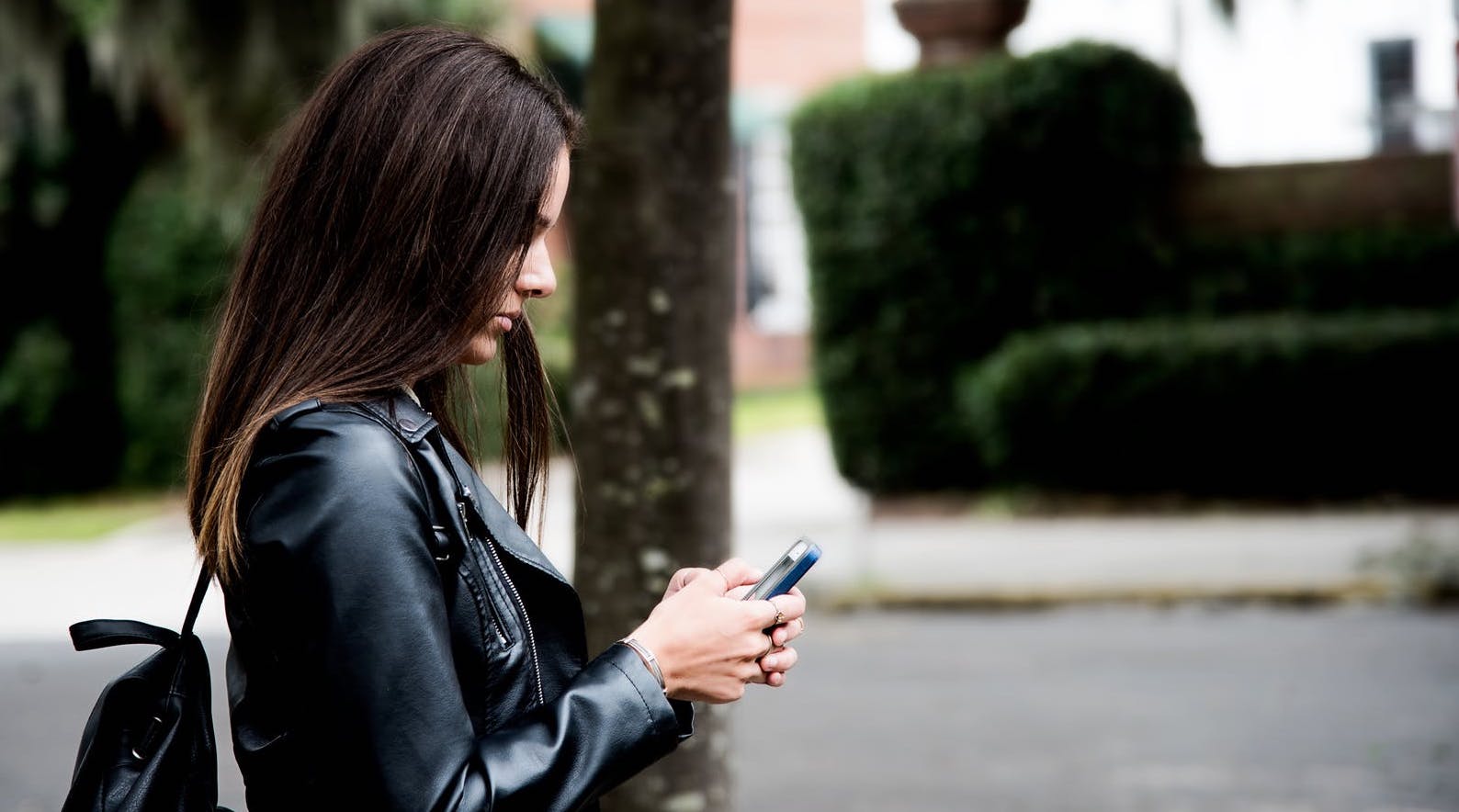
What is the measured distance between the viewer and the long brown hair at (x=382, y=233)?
163 cm

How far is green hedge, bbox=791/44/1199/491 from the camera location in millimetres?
11766

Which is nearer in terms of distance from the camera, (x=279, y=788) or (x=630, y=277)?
(x=279, y=788)

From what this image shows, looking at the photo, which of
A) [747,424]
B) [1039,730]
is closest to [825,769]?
[1039,730]

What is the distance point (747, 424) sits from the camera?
65.5 ft

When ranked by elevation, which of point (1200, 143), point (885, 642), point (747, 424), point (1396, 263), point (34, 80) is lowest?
point (747, 424)

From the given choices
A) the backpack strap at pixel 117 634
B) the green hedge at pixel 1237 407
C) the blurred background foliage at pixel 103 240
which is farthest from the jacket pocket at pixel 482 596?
the blurred background foliage at pixel 103 240

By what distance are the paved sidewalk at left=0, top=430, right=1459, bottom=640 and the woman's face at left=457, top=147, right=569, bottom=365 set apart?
7.26 m

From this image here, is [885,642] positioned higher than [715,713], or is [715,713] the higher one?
[715,713]

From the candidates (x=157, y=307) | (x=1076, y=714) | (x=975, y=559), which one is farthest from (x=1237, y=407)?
(x=157, y=307)

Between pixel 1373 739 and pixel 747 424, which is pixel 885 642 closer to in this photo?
pixel 1373 739

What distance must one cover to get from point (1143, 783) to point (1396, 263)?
24.5 feet

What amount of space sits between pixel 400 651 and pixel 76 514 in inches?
547

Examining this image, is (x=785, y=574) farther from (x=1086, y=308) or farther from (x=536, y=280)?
(x=1086, y=308)

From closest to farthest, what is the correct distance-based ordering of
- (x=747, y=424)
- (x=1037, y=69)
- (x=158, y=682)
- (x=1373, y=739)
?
(x=158, y=682)
(x=1373, y=739)
(x=1037, y=69)
(x=747, y=424)
